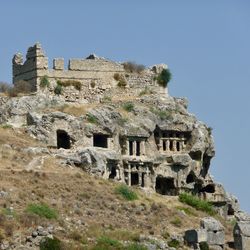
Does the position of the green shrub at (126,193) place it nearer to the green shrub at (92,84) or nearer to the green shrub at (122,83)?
the green shrub at (92,84)

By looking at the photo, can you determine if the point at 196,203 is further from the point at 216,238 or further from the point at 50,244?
the point at 50,244

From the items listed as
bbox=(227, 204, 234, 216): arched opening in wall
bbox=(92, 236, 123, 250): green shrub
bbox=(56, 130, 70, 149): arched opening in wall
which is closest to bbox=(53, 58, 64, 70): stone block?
bbox=(56, 130, 70, 149): arched opening in wall

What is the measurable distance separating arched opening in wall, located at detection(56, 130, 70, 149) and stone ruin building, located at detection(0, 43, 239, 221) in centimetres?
6

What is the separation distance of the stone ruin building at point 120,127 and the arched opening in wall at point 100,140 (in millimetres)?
64

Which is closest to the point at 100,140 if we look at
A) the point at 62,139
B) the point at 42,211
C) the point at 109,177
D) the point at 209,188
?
the point at 62,139

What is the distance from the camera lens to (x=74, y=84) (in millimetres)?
76438

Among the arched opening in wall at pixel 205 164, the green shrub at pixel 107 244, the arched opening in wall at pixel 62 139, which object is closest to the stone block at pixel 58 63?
the arched opening in wall at pixel 62 139

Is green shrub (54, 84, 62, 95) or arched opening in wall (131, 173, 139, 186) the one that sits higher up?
green shrub (54, 84, 62, 95)

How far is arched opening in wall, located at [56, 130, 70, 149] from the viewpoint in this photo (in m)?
72.0

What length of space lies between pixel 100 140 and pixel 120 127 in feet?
5.08

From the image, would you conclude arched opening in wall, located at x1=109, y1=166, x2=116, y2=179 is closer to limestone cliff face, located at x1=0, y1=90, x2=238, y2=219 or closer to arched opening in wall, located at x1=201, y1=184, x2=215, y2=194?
limestone cliff face, located at x1=0, y1=90, x2=238, y2=219

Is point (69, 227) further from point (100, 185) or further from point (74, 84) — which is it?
point (74, 84)

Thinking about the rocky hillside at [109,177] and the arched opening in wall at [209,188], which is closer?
the rocky hillside at [109,177]

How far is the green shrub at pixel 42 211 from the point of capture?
58481 millimetres
